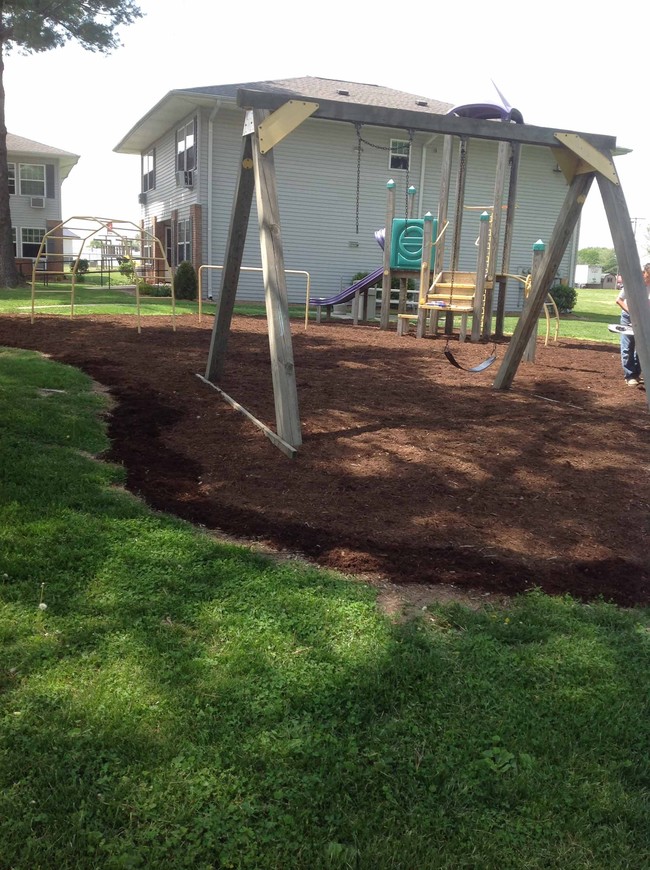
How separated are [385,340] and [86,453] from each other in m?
8.52

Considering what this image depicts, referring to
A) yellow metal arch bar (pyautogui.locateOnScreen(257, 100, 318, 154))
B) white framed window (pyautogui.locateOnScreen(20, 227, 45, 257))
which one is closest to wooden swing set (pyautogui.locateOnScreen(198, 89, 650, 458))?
yellow metal arch bar (pyautogui.locateOnScreen(257, 100, 318, 154))

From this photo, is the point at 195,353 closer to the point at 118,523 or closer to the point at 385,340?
the point at 385,340

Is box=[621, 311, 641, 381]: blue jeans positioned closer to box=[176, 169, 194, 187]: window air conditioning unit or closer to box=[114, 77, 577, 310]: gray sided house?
box=[114, 77, 577, 310]: gray sided house

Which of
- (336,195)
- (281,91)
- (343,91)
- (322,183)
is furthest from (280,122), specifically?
(343,91)

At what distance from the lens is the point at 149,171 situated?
29594mm

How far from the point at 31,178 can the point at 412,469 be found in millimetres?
37352

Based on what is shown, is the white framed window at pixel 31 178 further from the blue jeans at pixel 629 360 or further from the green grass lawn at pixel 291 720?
the green grass lawn at pixel 291 720

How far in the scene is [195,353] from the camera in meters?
9.40

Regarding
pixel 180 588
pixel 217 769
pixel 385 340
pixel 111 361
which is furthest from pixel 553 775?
pixel 385 340

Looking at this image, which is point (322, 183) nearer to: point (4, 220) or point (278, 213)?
point (4, 220)

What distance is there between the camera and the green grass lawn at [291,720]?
1941mm

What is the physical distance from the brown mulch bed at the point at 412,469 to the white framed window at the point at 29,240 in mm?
30760

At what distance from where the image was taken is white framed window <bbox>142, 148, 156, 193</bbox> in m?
28.6

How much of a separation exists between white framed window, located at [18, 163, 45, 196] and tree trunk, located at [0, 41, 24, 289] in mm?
14930
